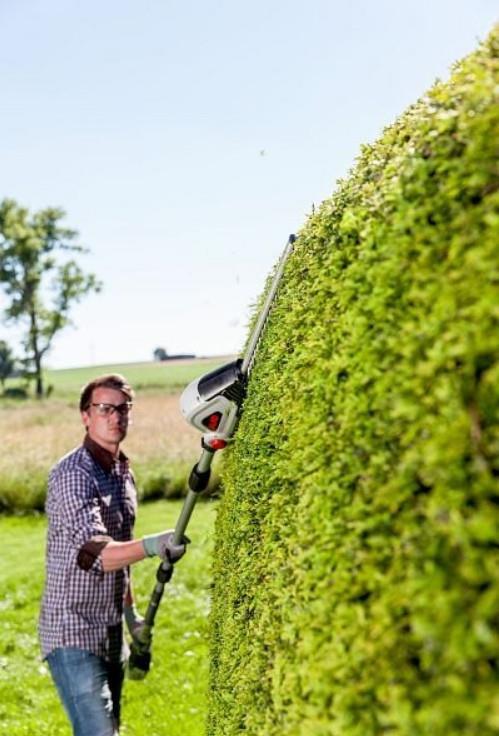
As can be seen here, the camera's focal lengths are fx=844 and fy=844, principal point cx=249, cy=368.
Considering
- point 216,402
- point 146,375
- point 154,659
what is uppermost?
point 216,402

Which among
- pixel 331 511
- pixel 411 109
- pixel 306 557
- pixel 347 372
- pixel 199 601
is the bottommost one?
pixel 199 601

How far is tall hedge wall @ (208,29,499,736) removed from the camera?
135 cm

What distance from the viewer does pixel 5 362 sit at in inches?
2704

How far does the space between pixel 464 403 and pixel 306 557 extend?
661mm

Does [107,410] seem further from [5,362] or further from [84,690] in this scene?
[5,362]

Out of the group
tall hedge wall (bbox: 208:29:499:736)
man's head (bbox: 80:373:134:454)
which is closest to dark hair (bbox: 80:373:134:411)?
man's head (bbox: 80:373:134:454)

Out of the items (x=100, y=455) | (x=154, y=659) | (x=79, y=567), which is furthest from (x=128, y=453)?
(x=79, y=567)

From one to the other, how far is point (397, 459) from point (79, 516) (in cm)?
289

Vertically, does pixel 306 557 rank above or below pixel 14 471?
above

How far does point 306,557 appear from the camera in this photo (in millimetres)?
1934

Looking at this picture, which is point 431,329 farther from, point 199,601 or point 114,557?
point 199,601

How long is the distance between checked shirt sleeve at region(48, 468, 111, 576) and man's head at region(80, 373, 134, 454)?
0.92 ft

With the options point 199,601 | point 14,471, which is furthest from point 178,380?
point 199,601

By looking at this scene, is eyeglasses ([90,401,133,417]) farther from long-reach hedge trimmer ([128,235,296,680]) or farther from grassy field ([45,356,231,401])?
grassy field ([45,356,231,401])
